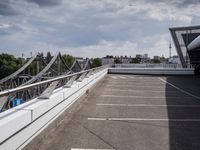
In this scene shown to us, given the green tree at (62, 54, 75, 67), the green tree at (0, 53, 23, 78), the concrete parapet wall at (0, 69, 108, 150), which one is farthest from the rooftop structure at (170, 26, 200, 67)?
the green tree at (62, 54, 75, 67)

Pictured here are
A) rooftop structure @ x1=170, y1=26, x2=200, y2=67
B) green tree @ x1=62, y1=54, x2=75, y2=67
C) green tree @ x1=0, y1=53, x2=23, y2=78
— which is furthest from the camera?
green tree @ x1=62, y1=54, x2=75, y2=67

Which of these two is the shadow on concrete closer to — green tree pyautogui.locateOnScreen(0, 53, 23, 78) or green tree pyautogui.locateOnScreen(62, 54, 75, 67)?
green tree pyautogui.locateOnScreen(0, 53, 23, 78)

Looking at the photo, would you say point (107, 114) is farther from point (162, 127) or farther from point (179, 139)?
point (179, 139)

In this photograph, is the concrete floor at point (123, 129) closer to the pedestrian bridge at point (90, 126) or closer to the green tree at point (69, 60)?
the pedestrian bridge at point (90, 126)

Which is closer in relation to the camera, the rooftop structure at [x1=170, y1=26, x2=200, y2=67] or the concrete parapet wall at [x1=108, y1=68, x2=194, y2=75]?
the concrete parapet wall at [x1=108, y1=68, x2=194, y2=75]

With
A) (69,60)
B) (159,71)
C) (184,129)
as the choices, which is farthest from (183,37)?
(69,60)

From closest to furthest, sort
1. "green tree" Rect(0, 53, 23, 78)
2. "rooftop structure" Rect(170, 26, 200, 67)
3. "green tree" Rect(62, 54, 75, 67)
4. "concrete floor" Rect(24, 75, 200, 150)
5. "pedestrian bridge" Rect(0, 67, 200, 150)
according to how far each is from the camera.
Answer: "pedestrian bridge" Rect(0, 67, 200, 150) → "concrete floor" Rect(24, 75, 200, 150) → "rooftop structure" Rect(170, 26, 200, 67) → "green tree" Rect(0, 53, 23, 78) → "green tree" Rect(62, 54, 75, 67)

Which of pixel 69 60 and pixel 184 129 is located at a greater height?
pixel 69 60

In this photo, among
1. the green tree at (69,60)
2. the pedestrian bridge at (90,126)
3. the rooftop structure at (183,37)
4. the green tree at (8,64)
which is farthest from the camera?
the green tree at (69,60)

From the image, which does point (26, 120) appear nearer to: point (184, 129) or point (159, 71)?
point (184, 129)

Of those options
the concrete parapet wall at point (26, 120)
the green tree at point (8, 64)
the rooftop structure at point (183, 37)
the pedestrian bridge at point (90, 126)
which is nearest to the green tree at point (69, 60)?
the green tree at point (8, 64)

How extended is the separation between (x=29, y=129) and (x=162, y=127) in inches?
128

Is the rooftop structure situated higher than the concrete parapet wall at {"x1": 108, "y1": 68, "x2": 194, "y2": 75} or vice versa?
the rooftop structure

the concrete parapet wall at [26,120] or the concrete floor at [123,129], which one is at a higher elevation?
the concrete parapet wall at [26,120]
